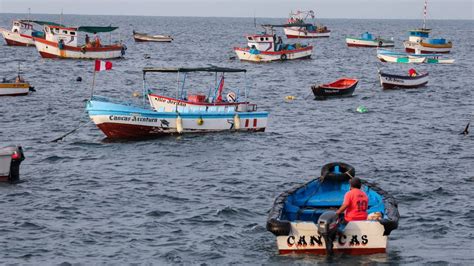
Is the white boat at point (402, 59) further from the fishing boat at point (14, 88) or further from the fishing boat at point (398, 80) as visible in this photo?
the fishing boat at point (14, 88)

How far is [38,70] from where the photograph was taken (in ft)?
255

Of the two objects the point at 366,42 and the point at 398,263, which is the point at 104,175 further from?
the point at 366,42

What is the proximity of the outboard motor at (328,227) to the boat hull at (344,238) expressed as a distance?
29 centimetres

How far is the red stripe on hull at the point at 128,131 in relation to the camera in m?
38.4

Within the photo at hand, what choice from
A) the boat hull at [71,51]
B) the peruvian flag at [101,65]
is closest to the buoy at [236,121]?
the peruvian flag at [101,65]

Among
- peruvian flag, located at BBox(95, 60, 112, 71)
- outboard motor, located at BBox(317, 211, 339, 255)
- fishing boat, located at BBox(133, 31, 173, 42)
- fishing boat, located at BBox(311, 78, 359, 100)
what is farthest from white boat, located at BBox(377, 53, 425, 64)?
outboard motor, located at BBox(317, 211, 339, 255)

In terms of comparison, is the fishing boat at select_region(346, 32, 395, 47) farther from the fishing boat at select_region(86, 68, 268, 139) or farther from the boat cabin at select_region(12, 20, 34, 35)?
the fishing boat at select_region(86, 68, 268, 139)

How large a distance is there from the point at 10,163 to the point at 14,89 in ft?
86.7

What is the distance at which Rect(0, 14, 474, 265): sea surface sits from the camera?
74.2 ft

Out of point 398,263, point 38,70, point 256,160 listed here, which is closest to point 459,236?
point 398,263

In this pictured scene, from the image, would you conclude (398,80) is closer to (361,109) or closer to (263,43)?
(361,109)

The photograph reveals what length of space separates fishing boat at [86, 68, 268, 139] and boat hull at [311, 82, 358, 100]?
55.3 ft

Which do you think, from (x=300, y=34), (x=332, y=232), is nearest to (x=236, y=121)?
(x=332, y=232)

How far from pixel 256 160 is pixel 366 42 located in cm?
9548
